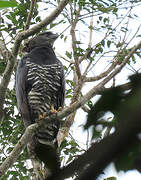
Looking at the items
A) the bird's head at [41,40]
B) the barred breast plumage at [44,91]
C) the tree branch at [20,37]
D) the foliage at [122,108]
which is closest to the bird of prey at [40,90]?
the barred breast plumage at [44,91]

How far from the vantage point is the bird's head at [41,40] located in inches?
218

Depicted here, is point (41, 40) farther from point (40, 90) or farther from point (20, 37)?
point (20, 37)

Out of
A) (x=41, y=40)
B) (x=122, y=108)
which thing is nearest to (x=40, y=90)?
(x=41, y=40)

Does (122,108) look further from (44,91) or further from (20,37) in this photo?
(44,91)

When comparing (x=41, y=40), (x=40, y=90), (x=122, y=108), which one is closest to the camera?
(x=122, y=108)

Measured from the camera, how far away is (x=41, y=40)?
5.60 meters

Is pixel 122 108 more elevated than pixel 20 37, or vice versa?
pixel 20 37

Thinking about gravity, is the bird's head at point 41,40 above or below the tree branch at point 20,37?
above

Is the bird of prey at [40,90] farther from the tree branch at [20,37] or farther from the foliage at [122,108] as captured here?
the foliage at [122,108]

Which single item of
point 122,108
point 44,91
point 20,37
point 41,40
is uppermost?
point 41,40

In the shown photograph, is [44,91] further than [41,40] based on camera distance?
No

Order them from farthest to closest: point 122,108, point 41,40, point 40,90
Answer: point 41,40, point 40,90, point 122,108

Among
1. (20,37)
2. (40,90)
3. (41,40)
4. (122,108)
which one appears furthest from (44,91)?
(122,108)

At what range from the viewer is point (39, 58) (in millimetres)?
5250
